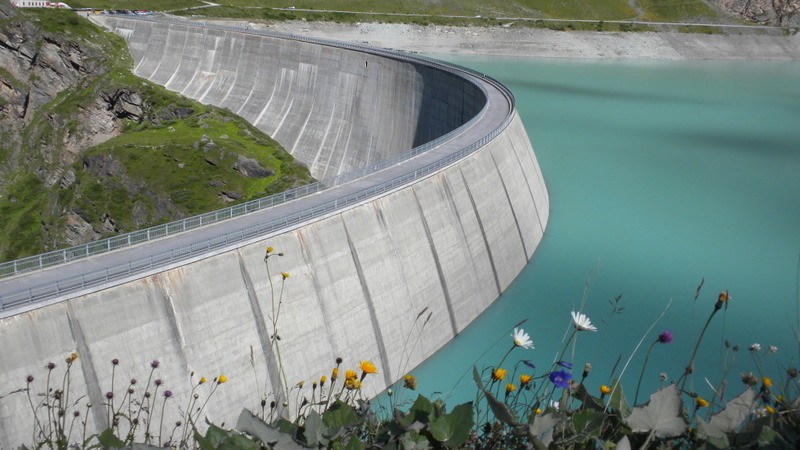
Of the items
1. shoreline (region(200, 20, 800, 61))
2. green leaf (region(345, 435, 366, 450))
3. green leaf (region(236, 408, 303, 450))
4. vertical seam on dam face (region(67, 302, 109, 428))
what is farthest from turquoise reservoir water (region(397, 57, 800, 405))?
shoreline (region(200, 20, 800, 61))

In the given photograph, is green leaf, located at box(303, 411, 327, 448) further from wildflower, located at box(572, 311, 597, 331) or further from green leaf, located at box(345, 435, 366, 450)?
wildflower, located at box(572, 311, 597, 331)

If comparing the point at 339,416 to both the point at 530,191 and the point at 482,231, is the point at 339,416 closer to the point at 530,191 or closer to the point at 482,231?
the point at 482,231

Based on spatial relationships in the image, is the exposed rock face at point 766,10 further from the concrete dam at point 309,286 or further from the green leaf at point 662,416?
the green leaf at point 662,416

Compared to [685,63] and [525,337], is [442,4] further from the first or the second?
[525,337]

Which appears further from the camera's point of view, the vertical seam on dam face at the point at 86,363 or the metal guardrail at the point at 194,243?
the metal guardrail at the point at 194,243

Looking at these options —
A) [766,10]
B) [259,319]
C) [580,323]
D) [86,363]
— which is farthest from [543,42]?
[580,323]

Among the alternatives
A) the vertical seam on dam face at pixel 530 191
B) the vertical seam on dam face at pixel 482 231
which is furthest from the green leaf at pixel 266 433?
the vertical seam on dam face at pixel 530 191
